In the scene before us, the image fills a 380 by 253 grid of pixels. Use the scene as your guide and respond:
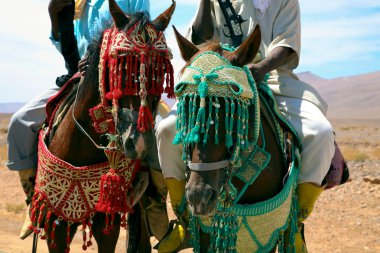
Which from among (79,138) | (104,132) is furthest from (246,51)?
(79,138)

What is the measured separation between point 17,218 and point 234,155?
8470 millimetres

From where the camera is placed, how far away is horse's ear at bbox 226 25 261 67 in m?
3.48

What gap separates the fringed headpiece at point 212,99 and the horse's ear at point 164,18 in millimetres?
999

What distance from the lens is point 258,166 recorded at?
3.73m

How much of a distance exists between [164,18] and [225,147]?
4.97ft

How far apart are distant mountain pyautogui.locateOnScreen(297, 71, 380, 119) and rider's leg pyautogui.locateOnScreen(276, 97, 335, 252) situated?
112556 mm

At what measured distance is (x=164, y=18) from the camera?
445cm

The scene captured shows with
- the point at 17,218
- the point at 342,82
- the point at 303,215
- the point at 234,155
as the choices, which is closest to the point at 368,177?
the point at 17,218


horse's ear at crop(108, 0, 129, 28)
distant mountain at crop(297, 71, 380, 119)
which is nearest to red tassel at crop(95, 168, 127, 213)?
horse's ear at crop(108, 0, 129, 28)

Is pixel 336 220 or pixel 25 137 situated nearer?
pixel 25 137

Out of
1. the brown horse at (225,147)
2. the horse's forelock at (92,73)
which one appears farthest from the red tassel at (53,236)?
the brown horse at (225,147)

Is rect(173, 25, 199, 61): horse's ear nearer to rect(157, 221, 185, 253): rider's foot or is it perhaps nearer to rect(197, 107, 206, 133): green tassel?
rect(197, 107, 206, 133): green tassel

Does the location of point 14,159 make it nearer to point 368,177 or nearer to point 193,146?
point 193,146

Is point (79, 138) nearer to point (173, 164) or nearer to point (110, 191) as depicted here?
point (110, 191)
